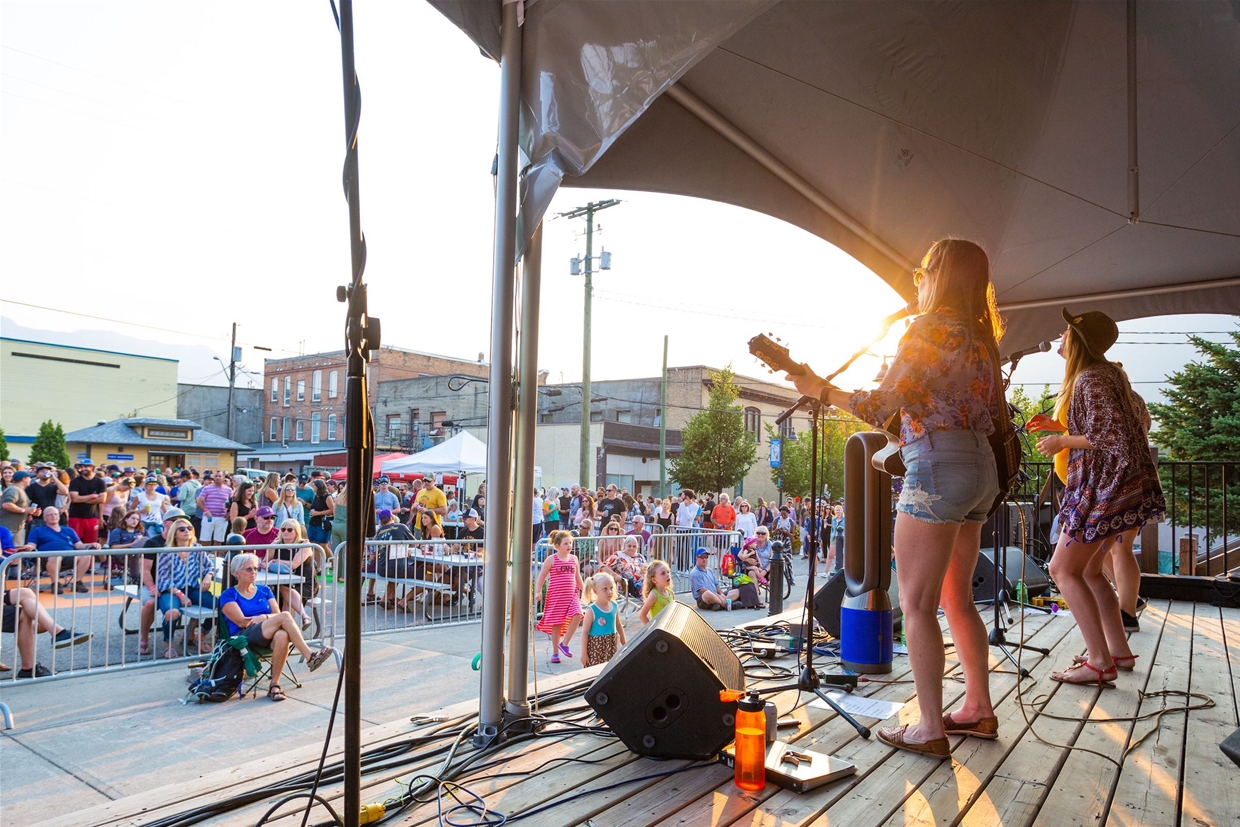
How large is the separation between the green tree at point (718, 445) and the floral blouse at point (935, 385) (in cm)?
2800

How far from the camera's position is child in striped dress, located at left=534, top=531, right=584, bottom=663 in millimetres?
7246

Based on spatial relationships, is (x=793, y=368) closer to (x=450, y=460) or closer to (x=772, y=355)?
(x=772, y=355)

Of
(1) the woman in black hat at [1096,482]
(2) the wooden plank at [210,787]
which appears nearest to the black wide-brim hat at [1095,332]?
(1) the woman in black hat at [1096,482]

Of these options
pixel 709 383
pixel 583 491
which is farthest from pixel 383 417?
pixel 583 491

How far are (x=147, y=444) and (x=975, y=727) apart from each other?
40.3m

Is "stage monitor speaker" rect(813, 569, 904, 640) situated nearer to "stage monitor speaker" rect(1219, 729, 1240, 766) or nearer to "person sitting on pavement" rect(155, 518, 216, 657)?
"stage monitor speaker" rect(1219, 729, 1240, 766)

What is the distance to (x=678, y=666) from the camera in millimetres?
2484

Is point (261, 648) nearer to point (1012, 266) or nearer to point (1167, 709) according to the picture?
point (1167, 709)

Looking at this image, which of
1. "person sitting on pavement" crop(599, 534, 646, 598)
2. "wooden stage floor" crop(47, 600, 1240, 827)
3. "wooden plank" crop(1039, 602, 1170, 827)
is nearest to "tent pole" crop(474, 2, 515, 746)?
"wooden stage floor" crop(47, 600, 1240, 827)

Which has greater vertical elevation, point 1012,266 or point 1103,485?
point 1012,266

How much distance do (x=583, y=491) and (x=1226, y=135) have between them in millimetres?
13878

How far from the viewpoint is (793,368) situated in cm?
241

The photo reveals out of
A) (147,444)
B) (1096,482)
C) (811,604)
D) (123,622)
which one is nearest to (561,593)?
(123,622)

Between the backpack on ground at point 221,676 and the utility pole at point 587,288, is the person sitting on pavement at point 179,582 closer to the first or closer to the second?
the backpack on ground at point 221,676
